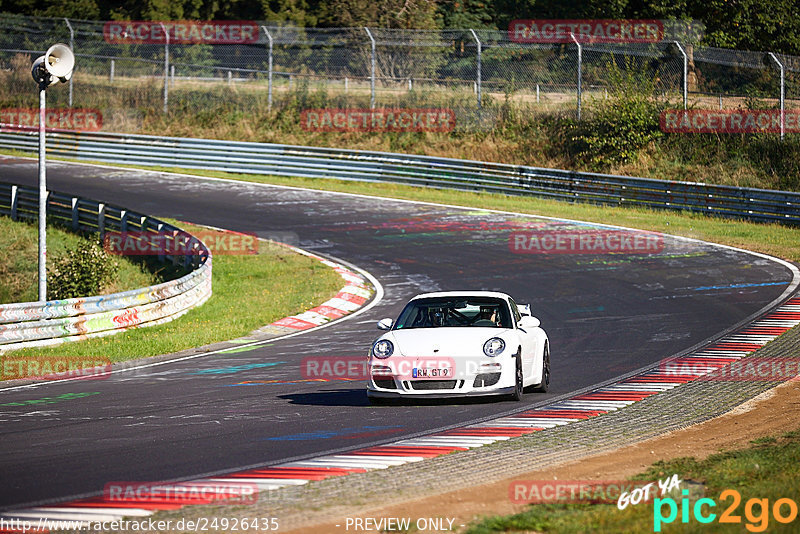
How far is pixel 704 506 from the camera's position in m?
6.59

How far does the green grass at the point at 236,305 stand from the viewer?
1642cm

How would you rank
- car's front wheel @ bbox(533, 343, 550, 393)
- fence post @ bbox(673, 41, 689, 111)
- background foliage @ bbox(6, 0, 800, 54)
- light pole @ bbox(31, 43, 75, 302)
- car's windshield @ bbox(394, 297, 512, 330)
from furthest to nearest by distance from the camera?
background foliage @ bbox(6, 0, 800, 54) < fence post @ bbox(673, 41, 689, 111) < light pole @ bbox(31, 43, 75, 302) < car's front wheel @ bbox(533, 343, 550, 393) < car's windshield @ bbox(394, 297, 512, 330)

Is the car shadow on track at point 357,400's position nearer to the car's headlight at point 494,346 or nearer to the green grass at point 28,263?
the car's headlight at point 494,346

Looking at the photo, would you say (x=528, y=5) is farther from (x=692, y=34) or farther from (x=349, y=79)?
(x=349, y=79)

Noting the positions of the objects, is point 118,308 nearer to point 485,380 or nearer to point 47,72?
point 47,72

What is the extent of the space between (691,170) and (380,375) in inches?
1025

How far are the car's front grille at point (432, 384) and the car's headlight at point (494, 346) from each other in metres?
0.49

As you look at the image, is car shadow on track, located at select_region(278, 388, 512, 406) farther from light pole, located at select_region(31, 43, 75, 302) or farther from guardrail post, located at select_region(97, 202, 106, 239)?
guardrail post, located at select_region(97, 202, 106, 239)

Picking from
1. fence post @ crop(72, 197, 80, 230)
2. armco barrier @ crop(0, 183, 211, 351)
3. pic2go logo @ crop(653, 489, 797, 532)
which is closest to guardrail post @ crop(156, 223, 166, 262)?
armco barrier @ crop(0, 183, 211, 351)

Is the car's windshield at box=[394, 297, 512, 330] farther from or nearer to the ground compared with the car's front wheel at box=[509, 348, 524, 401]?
farther from the ground

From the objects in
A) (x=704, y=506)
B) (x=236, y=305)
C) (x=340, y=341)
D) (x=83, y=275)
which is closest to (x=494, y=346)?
(x=704, y=506)

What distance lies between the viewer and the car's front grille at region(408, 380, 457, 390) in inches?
438

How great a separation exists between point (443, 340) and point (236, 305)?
33.4ft

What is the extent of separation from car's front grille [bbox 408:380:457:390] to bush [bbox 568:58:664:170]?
26618 mm
